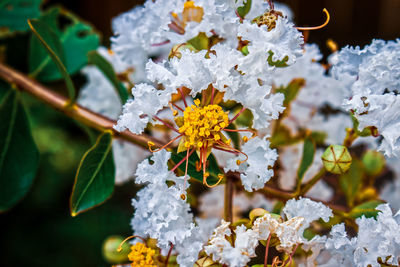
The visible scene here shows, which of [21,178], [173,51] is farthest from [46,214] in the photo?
[173,51]

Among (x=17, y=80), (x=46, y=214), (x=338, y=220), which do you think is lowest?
(x=46, y=214)

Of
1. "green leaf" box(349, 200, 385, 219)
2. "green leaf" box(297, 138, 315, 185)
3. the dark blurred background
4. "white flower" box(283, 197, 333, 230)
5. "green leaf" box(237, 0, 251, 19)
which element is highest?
"green leaf" box(237, 0, 251, 19)

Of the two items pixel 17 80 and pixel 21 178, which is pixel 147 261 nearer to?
pixel 21 178

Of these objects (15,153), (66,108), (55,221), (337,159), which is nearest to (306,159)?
(337,159)

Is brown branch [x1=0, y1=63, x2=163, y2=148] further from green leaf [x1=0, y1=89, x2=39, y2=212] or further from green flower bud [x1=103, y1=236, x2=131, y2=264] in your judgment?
green flower bud [x1=103, y1=236, x2=131, y2=264]

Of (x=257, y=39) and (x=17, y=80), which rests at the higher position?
(x=257, y=39)

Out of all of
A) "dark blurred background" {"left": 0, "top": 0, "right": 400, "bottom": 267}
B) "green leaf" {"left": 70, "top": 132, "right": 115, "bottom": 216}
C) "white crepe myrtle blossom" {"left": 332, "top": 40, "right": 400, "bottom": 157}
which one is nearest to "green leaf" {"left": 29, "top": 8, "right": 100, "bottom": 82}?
"green leaf" {"left": 70, "top": 132, "right": 115, "bottom": 216}
